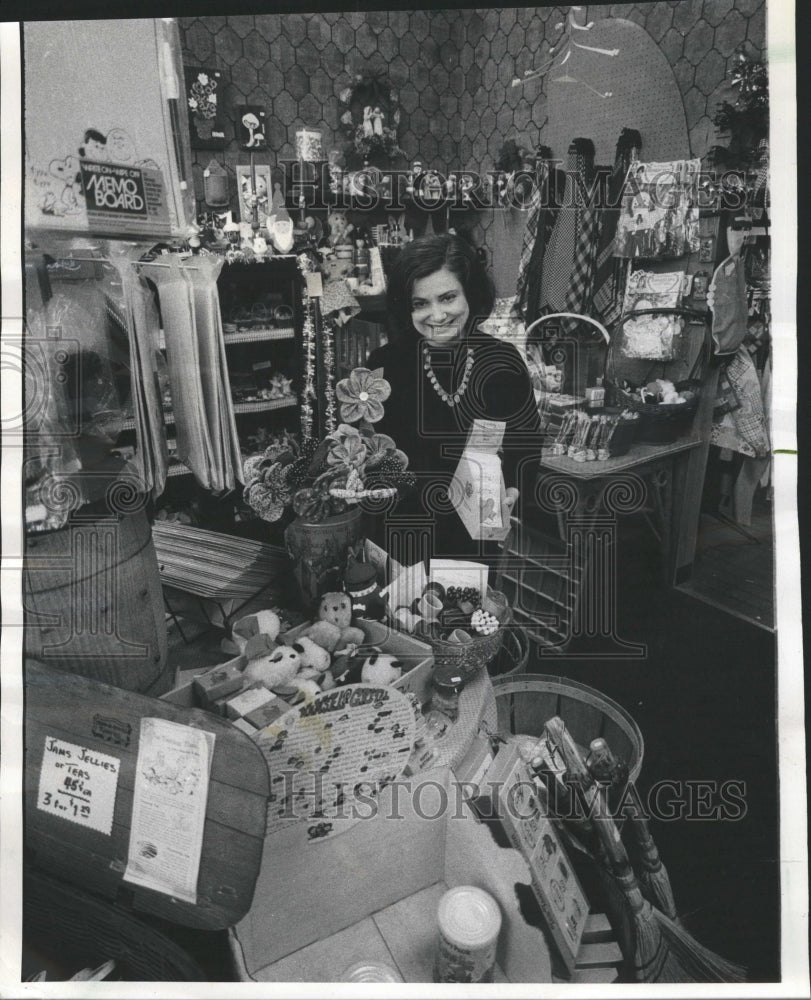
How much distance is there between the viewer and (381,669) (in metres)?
1.39

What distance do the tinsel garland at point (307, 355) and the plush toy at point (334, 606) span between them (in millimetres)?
288

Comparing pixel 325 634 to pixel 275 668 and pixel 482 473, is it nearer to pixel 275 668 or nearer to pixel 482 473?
pixel 275 668

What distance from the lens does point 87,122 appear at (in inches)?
50.8

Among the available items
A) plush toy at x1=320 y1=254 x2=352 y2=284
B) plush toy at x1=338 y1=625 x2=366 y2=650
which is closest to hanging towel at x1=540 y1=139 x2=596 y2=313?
plush toy at x1=320 y1=254 x2=352 y2=284

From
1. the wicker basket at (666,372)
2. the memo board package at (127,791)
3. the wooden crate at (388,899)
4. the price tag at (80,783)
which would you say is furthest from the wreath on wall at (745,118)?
the price tag at (80,783)

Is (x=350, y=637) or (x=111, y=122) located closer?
(x=111, y=122)

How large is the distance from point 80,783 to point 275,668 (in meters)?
0.40

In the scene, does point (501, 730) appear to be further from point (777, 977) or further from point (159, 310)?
point (159, 310)

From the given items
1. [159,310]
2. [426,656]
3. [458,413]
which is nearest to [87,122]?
[159,310]

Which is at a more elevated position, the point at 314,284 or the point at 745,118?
the point at 745,118

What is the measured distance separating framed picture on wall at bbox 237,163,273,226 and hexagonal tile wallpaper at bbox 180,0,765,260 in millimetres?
15

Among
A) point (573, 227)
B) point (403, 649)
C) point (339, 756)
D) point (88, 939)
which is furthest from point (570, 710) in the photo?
point (88, 939)

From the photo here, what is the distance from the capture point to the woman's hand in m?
1.37

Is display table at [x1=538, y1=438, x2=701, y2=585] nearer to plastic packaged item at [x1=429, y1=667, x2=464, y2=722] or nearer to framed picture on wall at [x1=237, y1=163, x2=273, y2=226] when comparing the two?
plastic packaged item at [x1=429, y1=667, x2=464, y2=722]
